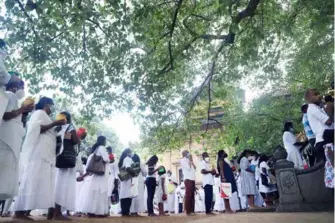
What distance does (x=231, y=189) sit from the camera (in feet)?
29.5

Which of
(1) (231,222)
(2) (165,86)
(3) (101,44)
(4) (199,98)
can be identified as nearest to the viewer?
(1) (231,222)

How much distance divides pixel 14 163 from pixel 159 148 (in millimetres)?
7101

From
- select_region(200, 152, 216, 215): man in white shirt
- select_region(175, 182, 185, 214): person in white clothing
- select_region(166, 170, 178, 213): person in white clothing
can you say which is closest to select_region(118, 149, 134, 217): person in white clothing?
select_region(200, 152, 216, 215): man in white shirt

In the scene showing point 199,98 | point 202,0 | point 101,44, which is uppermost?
point 202,0

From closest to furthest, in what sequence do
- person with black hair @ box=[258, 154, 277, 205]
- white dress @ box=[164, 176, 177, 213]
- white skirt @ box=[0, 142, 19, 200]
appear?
1. white skirt @ box=[0, 142, 19, 200]
2. person with black hair @ box=[258, 154, 277, 205]
3. white dress @ box=[164, 176, 177, 213]

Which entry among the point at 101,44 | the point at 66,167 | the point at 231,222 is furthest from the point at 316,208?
the point at 101,44

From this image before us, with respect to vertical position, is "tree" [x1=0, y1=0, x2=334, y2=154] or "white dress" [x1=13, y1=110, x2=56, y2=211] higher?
"tree" [x1=0, y1=0, x2=334, y2=154]

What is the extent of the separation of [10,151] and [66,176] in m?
1.74

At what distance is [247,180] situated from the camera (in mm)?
10328

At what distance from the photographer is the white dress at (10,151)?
168 inches

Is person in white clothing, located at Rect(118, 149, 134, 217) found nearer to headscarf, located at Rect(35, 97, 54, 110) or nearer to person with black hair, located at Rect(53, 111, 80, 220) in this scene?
person with black hair, located at Rect(53, 111, 80, 220)

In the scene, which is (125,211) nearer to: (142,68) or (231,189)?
(231,189)

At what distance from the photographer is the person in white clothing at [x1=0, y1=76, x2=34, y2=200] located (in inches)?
168

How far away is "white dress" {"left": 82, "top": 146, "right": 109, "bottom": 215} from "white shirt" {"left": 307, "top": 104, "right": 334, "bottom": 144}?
4.28 m
